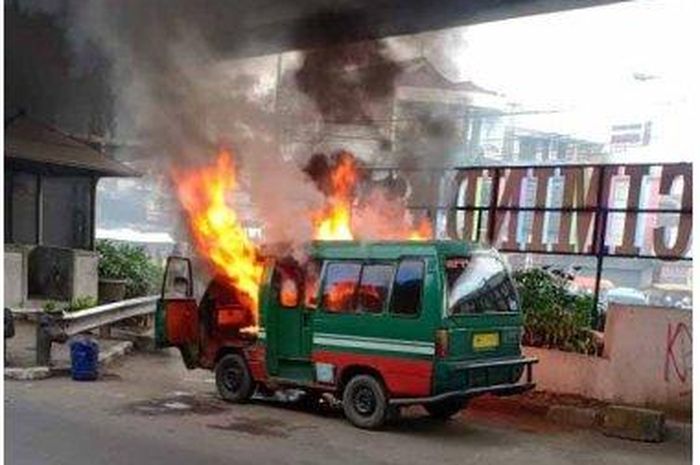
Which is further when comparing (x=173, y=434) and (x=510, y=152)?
(x=510, y=152)

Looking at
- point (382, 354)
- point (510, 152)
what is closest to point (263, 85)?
point (510, 152)

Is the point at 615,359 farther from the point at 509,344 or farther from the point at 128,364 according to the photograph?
the point at 128,364

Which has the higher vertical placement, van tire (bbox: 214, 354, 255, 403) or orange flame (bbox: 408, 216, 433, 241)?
orange flame (bbox: 408, 216, 433, 241)

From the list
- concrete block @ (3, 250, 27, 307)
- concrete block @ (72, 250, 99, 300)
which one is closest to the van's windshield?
concrete block @ (3, 250, 27, 307)

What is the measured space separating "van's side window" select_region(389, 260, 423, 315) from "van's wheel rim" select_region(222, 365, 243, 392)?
2.04 m

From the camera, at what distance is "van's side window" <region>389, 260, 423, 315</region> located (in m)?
7.46

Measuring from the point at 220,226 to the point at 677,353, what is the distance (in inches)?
197

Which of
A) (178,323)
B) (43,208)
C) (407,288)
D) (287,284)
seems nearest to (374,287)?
(407,288)

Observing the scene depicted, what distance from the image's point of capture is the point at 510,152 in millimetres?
12102

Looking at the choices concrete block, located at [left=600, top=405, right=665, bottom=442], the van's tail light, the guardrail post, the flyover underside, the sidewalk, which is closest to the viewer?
the van's tail light

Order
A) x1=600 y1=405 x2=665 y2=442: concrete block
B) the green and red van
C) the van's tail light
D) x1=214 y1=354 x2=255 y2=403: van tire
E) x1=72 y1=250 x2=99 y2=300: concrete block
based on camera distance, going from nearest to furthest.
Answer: the van's tail light, the green and red van, x1=600 y1=405 x2=665 y2=442: concrete block, x1=214 y1=354 x2=255 y2=403: van tire, x1=72 y1=250 x2=99 y2=300: concrete block

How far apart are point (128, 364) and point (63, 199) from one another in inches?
316

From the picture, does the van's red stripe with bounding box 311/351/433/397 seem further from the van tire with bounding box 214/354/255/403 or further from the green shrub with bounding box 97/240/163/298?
the green shrub with bounding box 97/240/163/298

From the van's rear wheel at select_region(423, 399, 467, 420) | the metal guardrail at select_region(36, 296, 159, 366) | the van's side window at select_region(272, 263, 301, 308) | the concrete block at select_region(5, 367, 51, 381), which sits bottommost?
the concrete block at select_region(5, 367, 51, 381)
